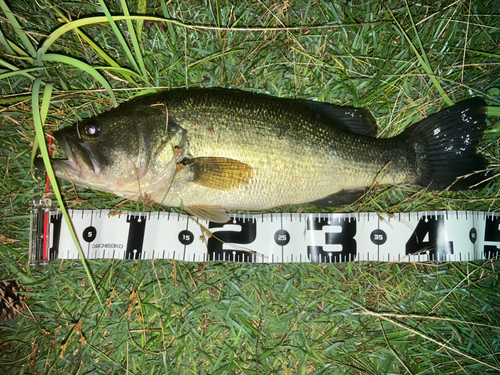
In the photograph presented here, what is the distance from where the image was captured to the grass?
9.00ft

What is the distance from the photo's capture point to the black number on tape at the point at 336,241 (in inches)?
109

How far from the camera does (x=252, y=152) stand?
237 centimetres

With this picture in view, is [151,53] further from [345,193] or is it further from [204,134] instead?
[345,193]

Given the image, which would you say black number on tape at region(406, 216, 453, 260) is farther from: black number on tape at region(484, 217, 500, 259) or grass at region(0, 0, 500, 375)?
black number on tape at region(484, 217, 500, 259)

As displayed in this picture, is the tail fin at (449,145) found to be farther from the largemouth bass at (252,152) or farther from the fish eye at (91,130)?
the fish eye at (91,130)

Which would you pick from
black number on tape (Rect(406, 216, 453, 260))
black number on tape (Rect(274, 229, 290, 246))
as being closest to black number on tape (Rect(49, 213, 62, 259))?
black number on tape (Rect(274, 229, 290, 246))

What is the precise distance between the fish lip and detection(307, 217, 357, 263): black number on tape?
6.03ft

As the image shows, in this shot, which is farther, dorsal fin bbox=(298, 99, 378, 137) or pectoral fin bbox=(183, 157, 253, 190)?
dorsal fin bbox=(298, 99, 378, 137)

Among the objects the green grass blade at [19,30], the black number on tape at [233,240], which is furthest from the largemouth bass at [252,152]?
the green grass blade at [19,30]

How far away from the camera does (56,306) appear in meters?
2.81

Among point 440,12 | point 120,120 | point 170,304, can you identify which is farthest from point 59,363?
point 440,12

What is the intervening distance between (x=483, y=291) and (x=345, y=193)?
1569 mm

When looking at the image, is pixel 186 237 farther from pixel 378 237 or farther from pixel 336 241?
pixel 378 237

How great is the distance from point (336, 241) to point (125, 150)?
6.37 ft
